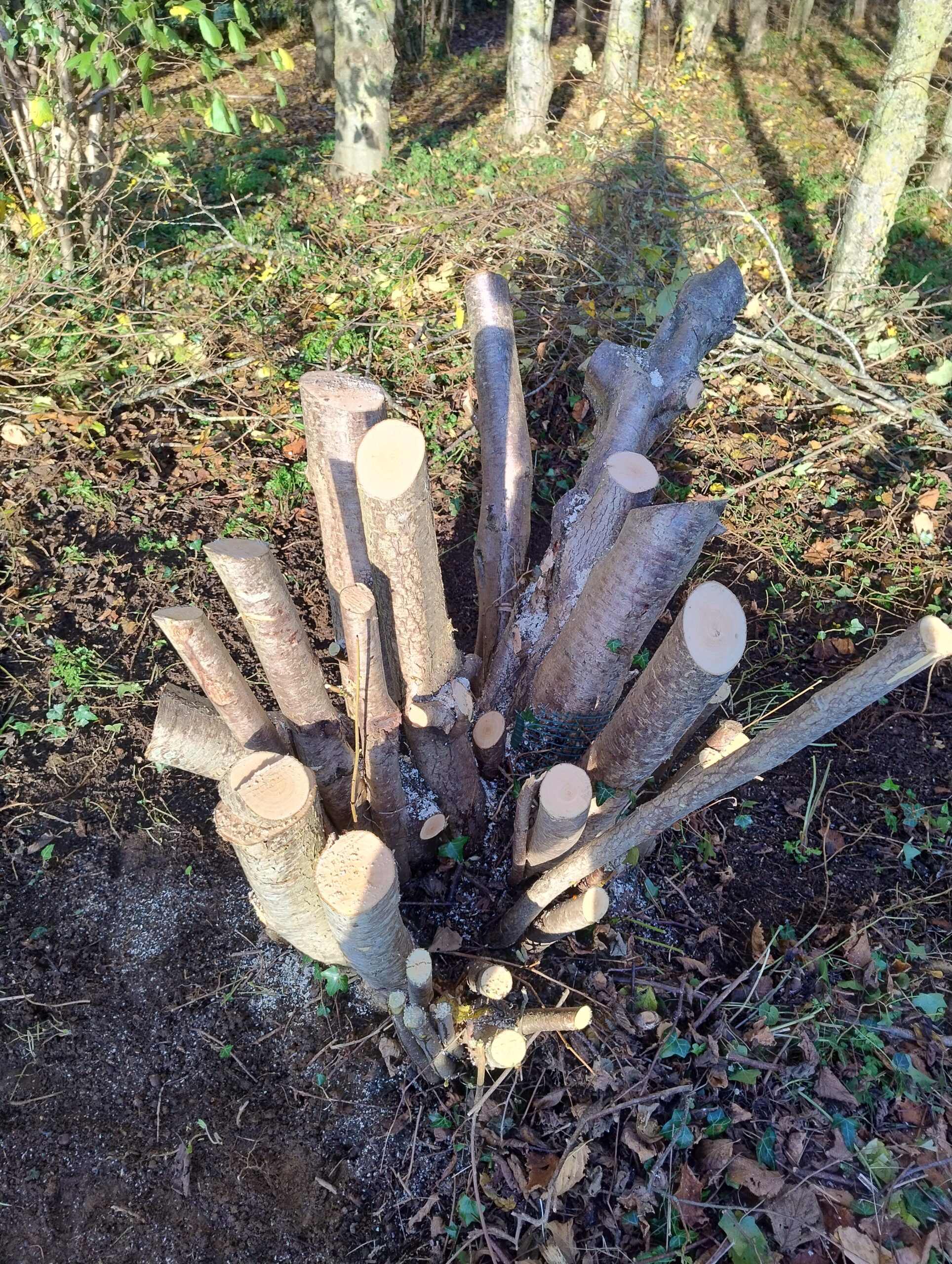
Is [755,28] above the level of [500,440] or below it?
above

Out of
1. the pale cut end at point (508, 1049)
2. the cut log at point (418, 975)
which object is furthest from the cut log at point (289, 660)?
the pale cut end at point (508, 1049)

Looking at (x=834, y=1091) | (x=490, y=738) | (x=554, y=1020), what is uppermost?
(x=490, y=738)

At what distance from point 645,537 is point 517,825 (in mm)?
852

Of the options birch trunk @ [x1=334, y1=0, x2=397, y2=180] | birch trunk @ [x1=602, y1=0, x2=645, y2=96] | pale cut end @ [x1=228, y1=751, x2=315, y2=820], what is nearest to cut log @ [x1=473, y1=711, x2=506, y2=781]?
pale cut end @ [x1=228, y1=751, x2=315, y2=820]

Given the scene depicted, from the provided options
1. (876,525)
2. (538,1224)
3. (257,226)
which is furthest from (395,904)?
(257,226)

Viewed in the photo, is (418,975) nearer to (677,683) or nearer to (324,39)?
(677,683)

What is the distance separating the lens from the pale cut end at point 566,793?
1704 mm

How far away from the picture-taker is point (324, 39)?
302 inches

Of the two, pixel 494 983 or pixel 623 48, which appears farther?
pixel 623 48

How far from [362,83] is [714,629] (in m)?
6.35

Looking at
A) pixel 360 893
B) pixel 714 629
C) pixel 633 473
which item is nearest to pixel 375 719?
pixel 360 893

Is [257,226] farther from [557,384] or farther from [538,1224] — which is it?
[538,1224]

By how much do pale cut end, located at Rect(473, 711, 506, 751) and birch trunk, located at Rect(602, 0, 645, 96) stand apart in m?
8.50

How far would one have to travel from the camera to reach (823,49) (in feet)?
35.2
